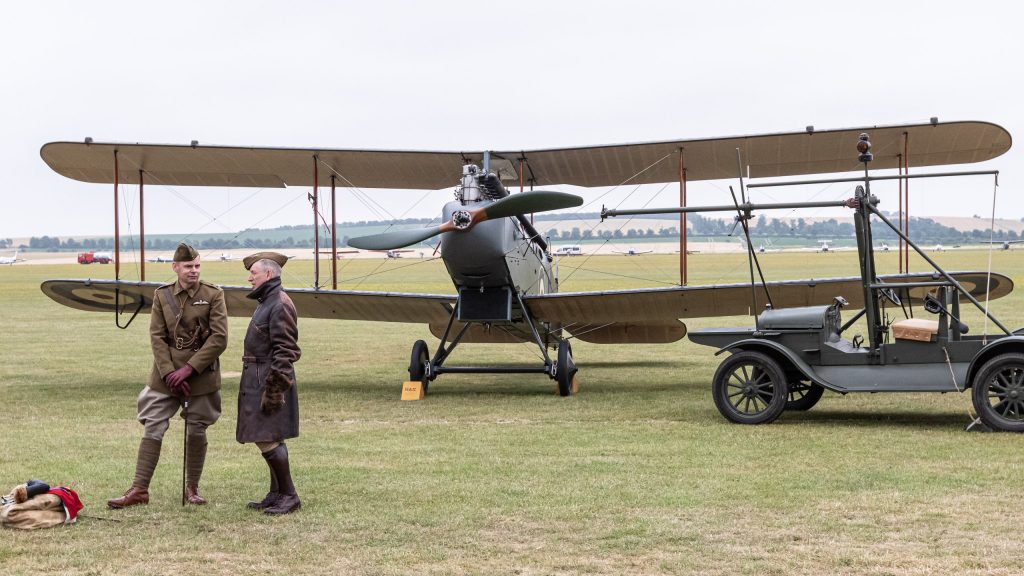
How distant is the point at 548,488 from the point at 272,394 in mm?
1836

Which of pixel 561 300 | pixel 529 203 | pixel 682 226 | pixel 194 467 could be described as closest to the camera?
pixel 194 467

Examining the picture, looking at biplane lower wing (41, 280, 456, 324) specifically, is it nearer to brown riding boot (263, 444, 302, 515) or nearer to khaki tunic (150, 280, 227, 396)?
khaki tunic (150, 280, 227, 396)

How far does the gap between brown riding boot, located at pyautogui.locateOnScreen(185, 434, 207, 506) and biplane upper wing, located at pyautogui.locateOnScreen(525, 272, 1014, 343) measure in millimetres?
7070

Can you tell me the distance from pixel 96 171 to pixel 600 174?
6.86 meters

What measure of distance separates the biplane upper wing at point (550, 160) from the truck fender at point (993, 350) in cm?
419

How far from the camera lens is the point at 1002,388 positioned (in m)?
8.73

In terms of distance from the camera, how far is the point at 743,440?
865 cm

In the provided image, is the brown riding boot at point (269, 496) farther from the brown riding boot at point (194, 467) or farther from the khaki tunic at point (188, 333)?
the khaki tunic at point (188, 333)

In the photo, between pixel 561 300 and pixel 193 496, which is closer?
pixel 193 496

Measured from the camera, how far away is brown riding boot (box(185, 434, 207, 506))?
6391 mm

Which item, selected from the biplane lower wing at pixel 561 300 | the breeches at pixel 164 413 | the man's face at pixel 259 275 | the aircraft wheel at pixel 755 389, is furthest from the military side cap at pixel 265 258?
the biplane lower wing at pixel 561 300

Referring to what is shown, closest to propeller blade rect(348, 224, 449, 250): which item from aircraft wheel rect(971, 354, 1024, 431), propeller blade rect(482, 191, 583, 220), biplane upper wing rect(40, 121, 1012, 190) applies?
propeller blade rect(482, 191, 583, 220)

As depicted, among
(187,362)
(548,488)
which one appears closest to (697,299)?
(548,488)

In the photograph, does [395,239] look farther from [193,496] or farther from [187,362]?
[193,496]
